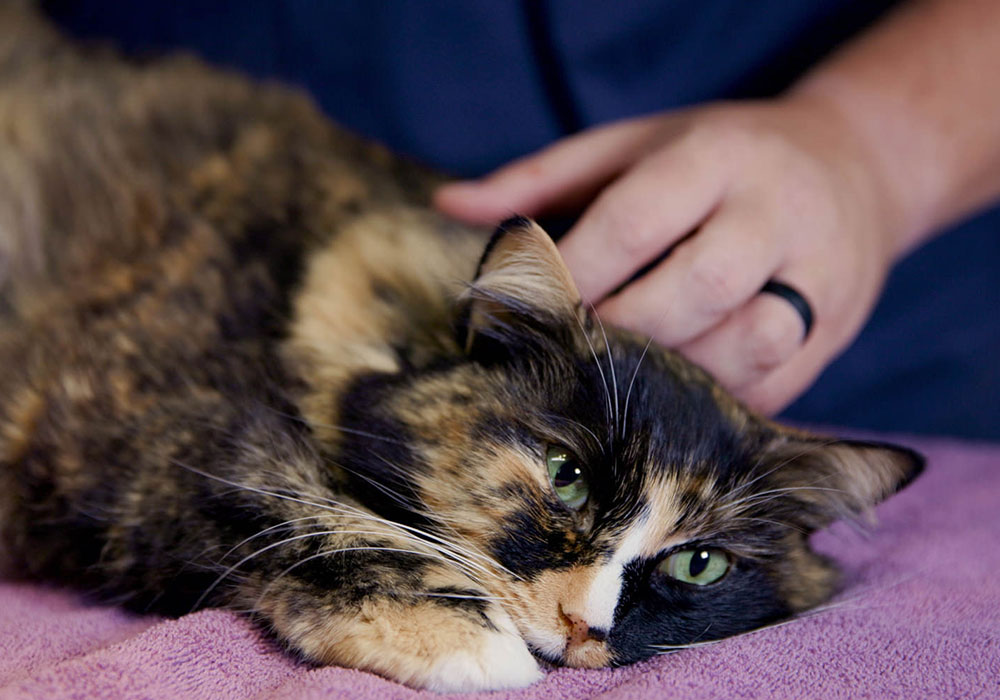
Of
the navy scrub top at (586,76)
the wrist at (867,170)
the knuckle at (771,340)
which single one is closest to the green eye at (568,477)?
the knuckle at (771,340)

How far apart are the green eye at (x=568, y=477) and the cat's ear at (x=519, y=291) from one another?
148mm

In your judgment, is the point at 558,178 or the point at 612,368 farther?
the point at 558,178

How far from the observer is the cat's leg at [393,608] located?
2.57 ft

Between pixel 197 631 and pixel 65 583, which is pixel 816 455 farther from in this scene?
pixel 65 583

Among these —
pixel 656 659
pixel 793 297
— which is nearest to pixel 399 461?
pixel 656 659

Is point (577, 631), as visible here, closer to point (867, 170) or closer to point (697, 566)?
point (697, 566)

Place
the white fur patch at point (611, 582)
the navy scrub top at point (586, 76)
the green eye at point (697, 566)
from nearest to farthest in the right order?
the white fur patch at point (611, 582), the green eye at point (697, 566), the navy scrub top at point (586, 76)

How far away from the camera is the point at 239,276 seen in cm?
117

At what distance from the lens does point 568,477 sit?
2.95 ft

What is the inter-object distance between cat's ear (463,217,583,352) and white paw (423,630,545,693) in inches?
13.4

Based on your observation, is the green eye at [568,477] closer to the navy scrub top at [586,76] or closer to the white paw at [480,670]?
the white paw at [480,670]

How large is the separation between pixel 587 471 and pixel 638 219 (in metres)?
0.36

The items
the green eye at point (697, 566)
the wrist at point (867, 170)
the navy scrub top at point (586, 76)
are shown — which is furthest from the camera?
the navy scrub top at point (586, 76)

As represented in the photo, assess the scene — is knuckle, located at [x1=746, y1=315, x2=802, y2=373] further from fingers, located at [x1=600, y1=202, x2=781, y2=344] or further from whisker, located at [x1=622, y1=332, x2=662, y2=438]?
whisker, located at [x1=622, y1=332, x2=662, y2=438]
